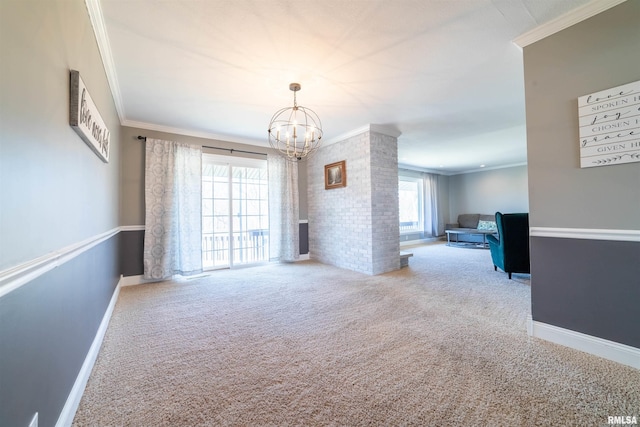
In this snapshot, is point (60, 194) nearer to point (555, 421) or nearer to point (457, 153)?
point (555, 421)

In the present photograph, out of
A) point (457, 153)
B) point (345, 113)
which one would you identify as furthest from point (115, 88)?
A: point (457, 153)

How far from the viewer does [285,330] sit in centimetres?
214

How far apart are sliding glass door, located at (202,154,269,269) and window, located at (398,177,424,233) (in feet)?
15.5

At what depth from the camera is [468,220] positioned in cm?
812

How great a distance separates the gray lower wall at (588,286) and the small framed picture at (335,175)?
294 cm

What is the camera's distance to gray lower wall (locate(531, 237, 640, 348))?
1.60 meters

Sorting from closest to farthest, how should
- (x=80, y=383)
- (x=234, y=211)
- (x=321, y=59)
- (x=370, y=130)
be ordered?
1. (x=80, y=383)
2. (x=321, y=59)
3. (x=370, y=130)
4. (x=234, y=211)

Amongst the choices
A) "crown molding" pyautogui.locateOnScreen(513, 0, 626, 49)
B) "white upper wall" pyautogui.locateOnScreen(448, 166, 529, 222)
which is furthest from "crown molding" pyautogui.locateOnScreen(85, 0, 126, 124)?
"white upper wall" pyautogui.locateOnScreen(448, 166, 529, 222)

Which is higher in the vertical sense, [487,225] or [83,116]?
[83,116]

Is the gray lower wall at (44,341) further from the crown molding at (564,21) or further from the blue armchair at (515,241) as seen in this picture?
the blue armchair at (515,241)

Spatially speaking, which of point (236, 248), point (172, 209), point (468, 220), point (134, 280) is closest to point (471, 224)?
point (468, 220)

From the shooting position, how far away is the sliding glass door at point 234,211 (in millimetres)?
4340

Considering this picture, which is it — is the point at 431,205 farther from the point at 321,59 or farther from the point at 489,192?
the point at 321,59

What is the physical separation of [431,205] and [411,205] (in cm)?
75
